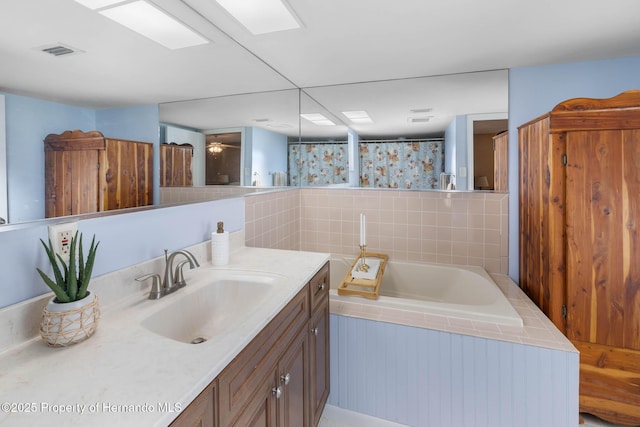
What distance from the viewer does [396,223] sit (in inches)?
110

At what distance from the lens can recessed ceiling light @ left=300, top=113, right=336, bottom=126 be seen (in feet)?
9.74

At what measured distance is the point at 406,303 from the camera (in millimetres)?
1896

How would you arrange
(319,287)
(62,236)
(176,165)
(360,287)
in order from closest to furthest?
(62,236), (176,165), (319,287), (360,287)

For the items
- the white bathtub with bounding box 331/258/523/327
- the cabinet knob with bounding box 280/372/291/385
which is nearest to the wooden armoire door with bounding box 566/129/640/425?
the white bathtub with bounding box 331/258/523/327

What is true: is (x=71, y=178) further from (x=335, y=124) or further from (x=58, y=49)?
(x=335, y=124)

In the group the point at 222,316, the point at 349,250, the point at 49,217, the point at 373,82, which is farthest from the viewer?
the point at 349,250

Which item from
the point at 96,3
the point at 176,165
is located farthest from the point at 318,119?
the point at 96,3

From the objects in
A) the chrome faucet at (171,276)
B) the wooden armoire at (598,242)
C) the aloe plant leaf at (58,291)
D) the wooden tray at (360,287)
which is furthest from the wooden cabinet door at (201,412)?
the wooden armoire at (598,242)

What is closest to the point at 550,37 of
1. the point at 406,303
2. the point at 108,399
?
the point at 406,303

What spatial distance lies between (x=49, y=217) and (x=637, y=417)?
9.29ft

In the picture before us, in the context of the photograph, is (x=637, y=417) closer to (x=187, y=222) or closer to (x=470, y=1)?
(x=470, y=1)

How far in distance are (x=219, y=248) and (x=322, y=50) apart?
1440 mm

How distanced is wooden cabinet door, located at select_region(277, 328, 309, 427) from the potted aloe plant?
0.59 meters

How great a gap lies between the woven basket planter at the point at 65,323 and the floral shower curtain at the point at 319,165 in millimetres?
2277
